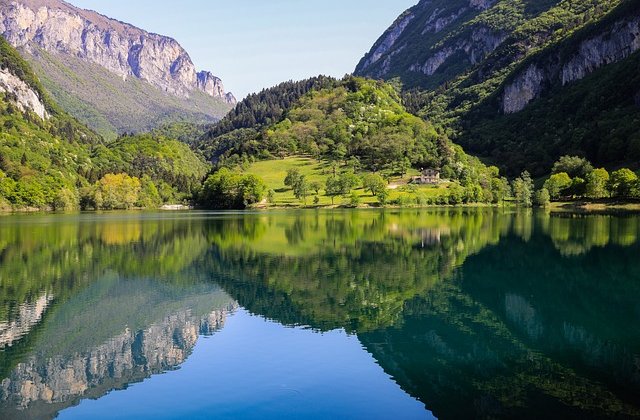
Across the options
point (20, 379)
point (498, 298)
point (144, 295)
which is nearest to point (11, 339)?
point (20, 379)

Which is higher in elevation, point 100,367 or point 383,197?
point 383,197

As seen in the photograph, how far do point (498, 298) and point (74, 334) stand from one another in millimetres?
24322

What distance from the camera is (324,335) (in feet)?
90.0

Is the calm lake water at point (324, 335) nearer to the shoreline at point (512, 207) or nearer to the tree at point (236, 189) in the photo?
the shoreline at point (512, 207)

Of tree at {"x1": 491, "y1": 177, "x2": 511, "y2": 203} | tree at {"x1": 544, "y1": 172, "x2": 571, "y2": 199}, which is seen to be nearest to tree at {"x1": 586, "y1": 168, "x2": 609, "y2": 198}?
tree at {"x1": 544, "y1": 172, "x2": 571, "y2": 199}

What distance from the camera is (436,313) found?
30703mm

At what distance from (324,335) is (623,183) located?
13502 centimetres

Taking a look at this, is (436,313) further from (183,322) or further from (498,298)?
(183,322)

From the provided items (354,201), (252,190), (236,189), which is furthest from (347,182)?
(236,189)

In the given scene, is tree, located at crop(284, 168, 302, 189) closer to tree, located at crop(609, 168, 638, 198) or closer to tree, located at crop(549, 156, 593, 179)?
tree, located at crop(549, 156, 593, 179)

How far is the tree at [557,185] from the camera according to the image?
164 m

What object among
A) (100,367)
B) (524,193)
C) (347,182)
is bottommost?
(100,367)

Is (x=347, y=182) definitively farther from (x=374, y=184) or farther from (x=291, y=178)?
(x=291, y=178)

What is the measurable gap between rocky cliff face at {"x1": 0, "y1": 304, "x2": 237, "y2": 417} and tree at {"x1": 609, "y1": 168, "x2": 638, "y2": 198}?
135 meters
